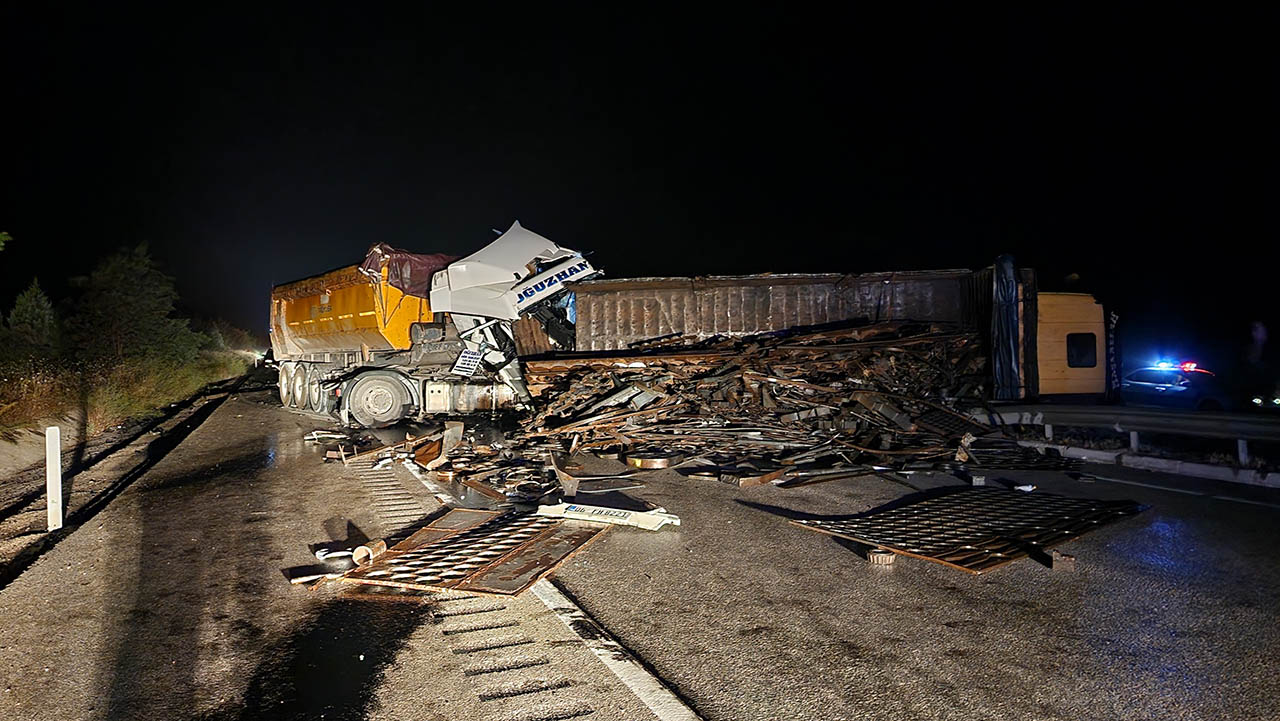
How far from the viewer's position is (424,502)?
294 inches

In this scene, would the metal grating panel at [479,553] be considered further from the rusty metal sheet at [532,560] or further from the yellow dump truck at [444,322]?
the yellow dump truck at [444,322]

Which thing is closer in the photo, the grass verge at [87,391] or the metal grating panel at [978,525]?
the metal grating panel at [978,525]

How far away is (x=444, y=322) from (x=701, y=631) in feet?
34.3

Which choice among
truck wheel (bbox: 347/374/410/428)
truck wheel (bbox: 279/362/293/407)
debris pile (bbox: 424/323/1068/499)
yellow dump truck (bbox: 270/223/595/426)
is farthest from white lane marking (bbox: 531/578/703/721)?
truck wheel (bbox: 279/362/293/407)

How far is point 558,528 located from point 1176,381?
15.8 metres

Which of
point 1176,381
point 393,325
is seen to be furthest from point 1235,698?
point 1176,381

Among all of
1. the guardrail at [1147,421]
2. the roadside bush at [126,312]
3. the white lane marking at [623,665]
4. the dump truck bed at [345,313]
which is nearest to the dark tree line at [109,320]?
the roadside bush at [126,312]

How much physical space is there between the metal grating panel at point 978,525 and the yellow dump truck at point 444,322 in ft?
25.4

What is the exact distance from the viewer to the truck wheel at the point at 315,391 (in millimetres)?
16062

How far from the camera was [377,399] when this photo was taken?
13.7 metres

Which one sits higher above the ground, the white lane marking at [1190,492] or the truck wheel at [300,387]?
the truck wheel at [300,387]

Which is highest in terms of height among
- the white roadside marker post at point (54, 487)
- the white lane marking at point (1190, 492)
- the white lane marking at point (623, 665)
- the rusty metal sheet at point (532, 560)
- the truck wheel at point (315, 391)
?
the truck wheel at point (315, 391)

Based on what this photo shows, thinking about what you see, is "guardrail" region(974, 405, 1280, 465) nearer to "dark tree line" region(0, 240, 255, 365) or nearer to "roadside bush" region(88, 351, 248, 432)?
"roadside bush" region(88, 351, 248, 432)

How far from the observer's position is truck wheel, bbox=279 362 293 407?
1778 cm
